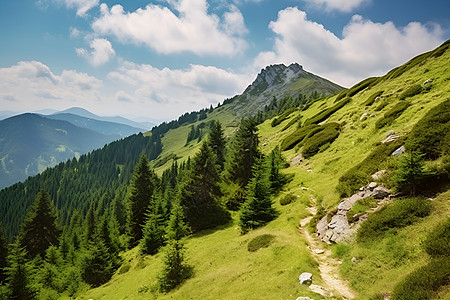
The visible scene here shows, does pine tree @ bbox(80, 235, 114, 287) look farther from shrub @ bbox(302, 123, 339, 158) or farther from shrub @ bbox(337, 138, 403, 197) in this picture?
shrub @ bbox(302, 123, 339, 158)

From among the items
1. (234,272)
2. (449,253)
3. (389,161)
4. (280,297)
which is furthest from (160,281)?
(389,161)

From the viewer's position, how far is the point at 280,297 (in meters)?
14.2

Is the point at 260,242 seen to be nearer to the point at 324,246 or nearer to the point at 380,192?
the point at 324,246

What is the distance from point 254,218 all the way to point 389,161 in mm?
15747

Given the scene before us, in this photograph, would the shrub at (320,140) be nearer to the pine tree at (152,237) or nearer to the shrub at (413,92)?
the shrub at (413,92)

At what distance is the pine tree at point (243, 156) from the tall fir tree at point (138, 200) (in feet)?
62.1

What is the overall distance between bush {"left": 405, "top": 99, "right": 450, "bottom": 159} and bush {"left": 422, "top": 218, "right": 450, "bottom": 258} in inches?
299

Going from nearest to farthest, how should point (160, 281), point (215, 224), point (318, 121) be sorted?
point (160, 281) → point (215, 224) → point (318, 121)

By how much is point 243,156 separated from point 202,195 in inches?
434

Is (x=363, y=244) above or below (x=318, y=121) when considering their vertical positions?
below

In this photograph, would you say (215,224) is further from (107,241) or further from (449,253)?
(449,253)

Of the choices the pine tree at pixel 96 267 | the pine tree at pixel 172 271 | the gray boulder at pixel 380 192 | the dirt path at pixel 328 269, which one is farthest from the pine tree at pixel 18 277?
the gray boulder at pixel 380 192

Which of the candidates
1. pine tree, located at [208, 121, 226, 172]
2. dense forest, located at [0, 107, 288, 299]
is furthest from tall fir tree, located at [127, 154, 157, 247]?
pine tree, located at [208, 121, 226, 172]

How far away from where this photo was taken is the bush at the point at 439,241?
1192 centimetres
